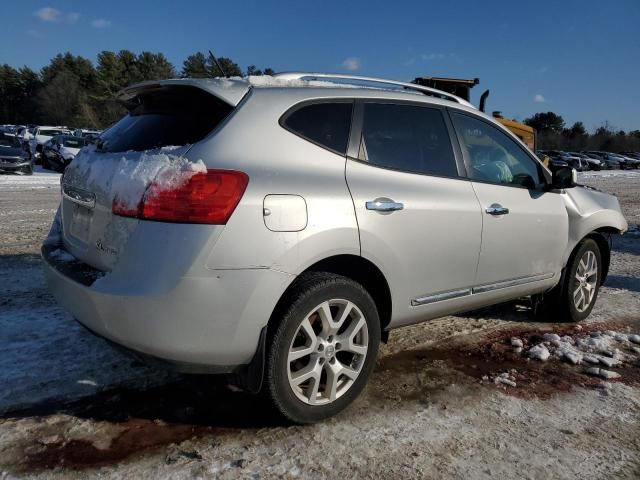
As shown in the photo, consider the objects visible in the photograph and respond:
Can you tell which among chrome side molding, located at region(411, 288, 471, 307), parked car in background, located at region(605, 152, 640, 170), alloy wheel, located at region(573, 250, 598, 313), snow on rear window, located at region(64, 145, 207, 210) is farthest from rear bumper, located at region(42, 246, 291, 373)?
parked car in background, located at region(605, 152, 640, 170)

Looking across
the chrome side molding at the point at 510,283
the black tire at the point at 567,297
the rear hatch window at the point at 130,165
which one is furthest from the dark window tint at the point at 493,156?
the rear hatch window at the point at 130,165

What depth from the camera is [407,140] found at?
3.36 m

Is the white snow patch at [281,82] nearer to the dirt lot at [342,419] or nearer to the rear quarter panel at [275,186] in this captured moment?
the rear quarter panel at [275,186]

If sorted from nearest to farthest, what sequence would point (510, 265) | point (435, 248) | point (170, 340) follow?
point (170, 340)
point (435, 248)
point (510, 265)

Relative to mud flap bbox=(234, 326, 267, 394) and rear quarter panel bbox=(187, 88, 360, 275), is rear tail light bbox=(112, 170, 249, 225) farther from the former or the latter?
mud flap bbox=(234, 326, 267, 394)

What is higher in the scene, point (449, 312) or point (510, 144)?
point (510, 144)

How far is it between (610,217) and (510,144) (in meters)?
1.45

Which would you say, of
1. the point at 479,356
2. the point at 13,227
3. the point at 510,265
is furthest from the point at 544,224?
the point at 13,227

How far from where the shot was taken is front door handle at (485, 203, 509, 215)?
144 inches

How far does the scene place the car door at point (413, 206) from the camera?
117 inches

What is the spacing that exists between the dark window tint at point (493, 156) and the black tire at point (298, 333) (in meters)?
1.44

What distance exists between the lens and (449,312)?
142 inches

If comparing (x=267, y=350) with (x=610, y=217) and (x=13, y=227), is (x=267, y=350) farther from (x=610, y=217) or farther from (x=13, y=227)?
(x=13, y=227)

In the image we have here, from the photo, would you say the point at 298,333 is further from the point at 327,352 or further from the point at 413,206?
the point at 413,206
